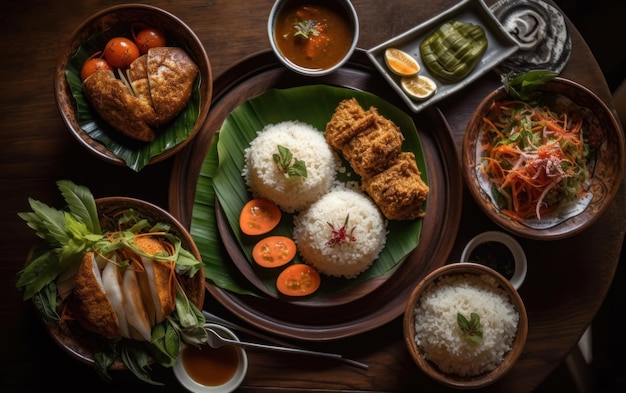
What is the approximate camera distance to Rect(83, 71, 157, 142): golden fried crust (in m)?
2.81

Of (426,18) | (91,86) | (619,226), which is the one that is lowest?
(619,226)

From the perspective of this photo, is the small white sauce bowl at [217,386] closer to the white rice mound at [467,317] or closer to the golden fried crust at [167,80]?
the white rice mound at [467,317]

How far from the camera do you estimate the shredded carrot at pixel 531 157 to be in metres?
2.84

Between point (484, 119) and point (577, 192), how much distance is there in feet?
2.02

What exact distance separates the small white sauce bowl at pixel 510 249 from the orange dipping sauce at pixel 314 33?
1224mm

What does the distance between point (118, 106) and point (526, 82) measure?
2122 mm

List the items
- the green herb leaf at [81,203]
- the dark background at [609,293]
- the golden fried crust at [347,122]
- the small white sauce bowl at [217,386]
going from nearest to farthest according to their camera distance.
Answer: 1. the green herb leaf at [81,203]
2. the small white sauce bowl at [217,386]
3. the golden fried crust at [347,122]
4. the dark background at [609,293]

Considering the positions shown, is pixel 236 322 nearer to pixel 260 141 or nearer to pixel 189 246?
pixel 189 246

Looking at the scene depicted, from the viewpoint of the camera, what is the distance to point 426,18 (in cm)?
310

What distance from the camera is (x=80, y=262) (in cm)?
268

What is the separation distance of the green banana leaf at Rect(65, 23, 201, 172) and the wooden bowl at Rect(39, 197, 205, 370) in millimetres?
213

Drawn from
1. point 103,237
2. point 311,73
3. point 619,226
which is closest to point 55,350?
point 103,237

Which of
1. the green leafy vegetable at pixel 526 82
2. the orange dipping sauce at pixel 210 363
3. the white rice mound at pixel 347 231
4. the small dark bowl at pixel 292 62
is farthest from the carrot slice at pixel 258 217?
the green leafy vegetable at pixel 526 82

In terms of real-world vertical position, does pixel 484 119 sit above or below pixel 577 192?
above
